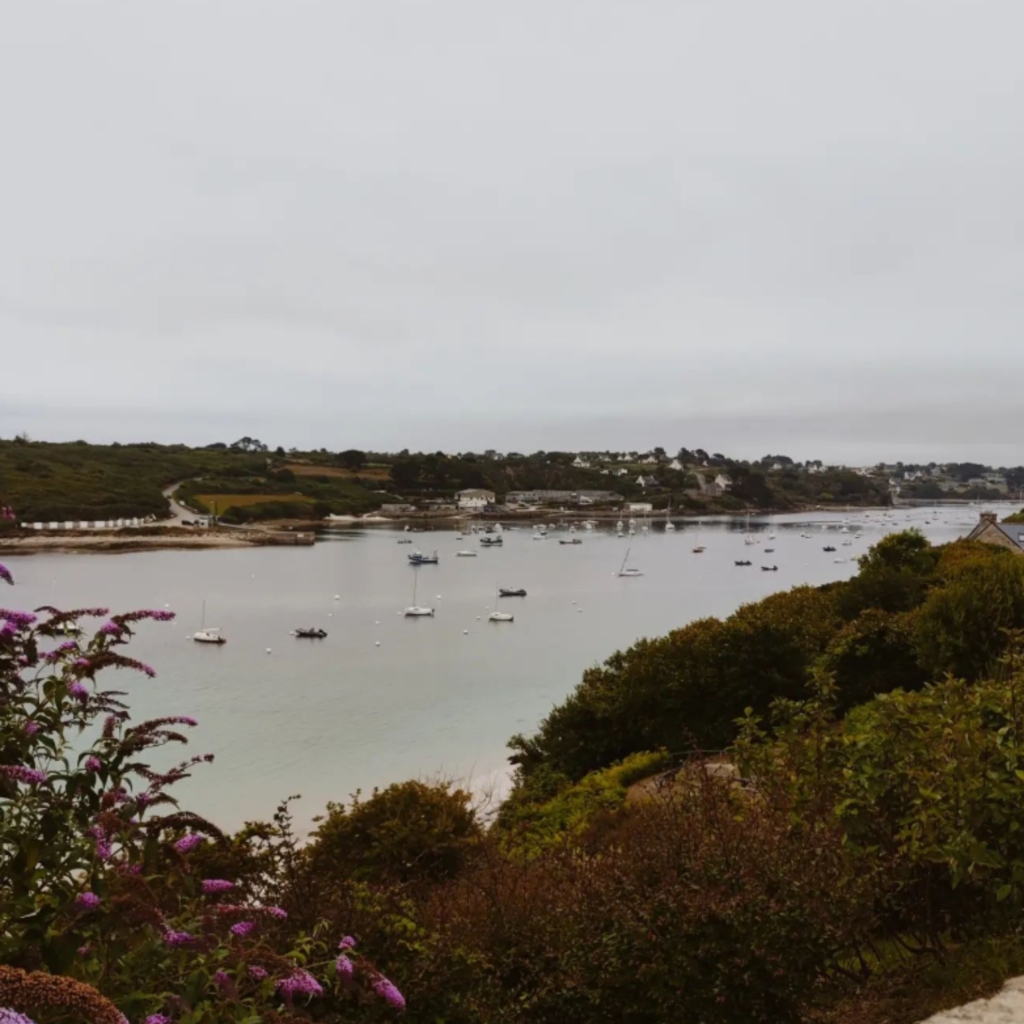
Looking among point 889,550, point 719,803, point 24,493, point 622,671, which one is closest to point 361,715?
point 622,671

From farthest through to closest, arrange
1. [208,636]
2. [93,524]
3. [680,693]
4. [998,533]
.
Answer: [93,524]
[208,636]
[998,533]
[680,693]

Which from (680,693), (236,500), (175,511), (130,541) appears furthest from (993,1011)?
(236,500)

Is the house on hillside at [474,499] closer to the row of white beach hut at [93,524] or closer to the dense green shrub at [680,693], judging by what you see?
the row of white beach hut at [93,524]

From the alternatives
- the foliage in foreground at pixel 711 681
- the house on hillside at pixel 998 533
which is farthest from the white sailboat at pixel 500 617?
the foliage in foreground at pixel 711 681

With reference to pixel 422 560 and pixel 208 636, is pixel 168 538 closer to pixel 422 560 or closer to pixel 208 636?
pixel 422 560

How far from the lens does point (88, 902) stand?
218 cm

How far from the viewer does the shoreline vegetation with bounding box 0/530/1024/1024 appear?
227 centimetres

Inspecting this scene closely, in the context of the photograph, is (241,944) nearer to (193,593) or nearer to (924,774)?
(924,774)

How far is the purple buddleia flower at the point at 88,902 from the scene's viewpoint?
218cm

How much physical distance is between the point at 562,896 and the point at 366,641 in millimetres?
31019

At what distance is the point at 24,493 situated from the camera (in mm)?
83250

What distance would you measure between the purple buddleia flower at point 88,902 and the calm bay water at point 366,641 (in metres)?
13.1

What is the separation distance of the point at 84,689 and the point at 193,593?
4831 cm

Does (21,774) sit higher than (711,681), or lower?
higher
